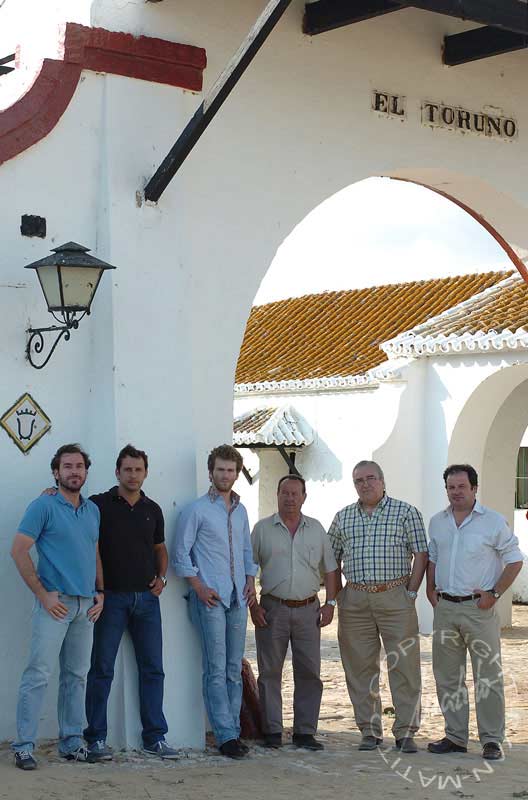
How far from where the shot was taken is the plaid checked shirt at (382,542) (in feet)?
23.1

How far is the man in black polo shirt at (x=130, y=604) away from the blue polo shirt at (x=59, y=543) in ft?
0.92

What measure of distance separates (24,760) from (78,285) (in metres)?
2.34

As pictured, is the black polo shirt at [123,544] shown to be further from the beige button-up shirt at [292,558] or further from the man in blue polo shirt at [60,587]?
the beige button-up shirt at [292,558]

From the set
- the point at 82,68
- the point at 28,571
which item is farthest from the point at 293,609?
the point at 82,68

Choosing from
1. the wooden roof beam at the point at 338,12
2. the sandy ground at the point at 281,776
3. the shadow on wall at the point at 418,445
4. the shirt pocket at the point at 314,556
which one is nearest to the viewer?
the sandy ground at the point at 281,776

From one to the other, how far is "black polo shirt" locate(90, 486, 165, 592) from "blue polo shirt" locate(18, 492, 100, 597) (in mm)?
265

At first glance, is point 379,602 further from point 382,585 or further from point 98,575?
point 98,575

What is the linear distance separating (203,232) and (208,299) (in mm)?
396

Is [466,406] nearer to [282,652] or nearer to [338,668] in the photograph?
[338,668]

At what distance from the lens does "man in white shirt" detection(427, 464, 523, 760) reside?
690cm

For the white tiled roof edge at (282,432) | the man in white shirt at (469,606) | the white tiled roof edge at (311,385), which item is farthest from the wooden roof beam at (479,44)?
the white tiled roof edge at (282,432)

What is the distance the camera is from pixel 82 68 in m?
6.86

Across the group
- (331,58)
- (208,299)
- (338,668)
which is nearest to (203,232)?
(208,299)

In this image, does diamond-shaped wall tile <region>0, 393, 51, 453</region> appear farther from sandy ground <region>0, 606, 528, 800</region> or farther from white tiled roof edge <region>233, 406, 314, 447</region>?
white tiled roof edge <region>233, 406, 314, 447</region>
